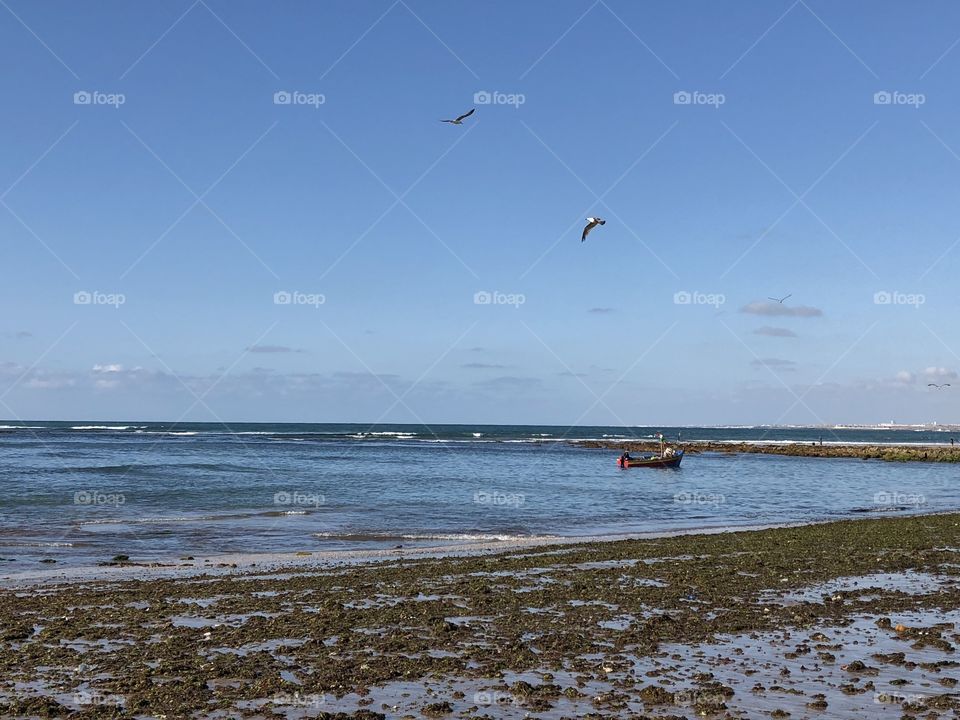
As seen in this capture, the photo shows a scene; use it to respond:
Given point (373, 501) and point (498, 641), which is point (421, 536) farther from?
point (498, 641)

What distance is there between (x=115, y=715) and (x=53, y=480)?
140 ft

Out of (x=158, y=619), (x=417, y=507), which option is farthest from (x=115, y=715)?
(x=417, y=507)

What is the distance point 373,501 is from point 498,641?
2679cm

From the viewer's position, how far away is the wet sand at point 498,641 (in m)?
8.27

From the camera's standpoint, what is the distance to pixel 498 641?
1073cm

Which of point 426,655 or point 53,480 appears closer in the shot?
point 426,655

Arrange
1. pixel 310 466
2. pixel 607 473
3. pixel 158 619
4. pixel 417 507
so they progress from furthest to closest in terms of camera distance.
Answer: pixel 310 466 < pixel 607 473 < pixel 417 507 < pixel 158 619

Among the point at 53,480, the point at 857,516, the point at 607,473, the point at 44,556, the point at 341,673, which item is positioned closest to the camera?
the point at 341,673

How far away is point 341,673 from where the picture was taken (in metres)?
9.25

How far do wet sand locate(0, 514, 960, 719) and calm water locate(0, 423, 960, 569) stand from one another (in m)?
8.18

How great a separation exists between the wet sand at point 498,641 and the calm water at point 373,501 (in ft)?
26.8

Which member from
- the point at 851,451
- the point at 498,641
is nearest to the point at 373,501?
the point at 498,641

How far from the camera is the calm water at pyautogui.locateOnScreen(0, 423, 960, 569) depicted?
24953mm

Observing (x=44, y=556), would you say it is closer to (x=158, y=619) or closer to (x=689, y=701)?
(x=158, y=619)
